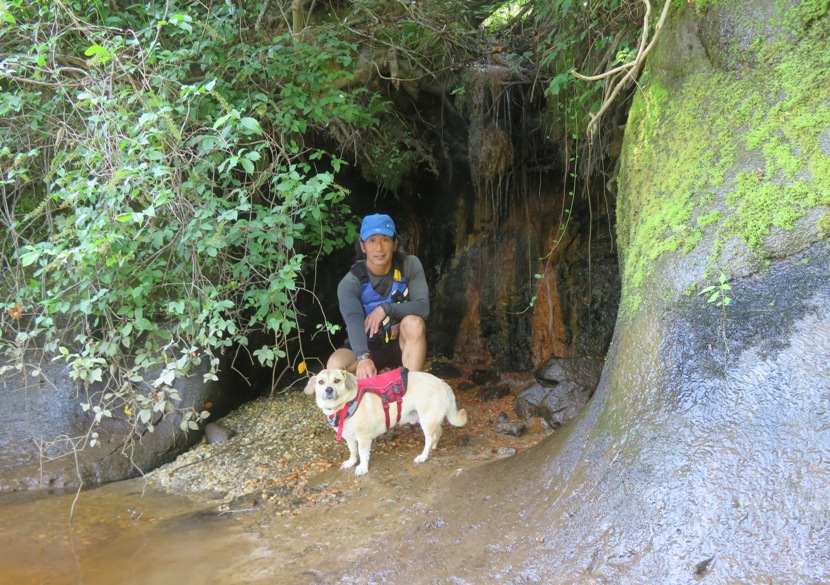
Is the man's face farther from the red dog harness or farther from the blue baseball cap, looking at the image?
the red dog harness

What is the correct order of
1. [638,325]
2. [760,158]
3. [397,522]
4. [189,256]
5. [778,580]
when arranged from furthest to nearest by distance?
[189,256] < [397,522] < [638,325] < [760,158] < [778,580]

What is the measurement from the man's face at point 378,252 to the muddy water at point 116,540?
2263mm

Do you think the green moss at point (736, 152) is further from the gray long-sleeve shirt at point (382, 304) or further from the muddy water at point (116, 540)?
the muddy water at point (116, 540)

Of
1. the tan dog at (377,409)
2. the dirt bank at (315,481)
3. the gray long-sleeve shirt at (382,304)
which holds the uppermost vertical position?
the gray long-sleeve shirt at (382,304)

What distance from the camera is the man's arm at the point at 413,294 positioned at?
5.02 metres

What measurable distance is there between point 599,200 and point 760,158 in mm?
4621

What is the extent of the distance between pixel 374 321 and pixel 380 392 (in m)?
0.97

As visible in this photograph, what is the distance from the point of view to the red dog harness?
4086mm

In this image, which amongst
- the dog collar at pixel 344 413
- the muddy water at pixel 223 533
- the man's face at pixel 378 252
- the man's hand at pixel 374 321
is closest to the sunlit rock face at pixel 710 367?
the muddy water at pixel 223 533

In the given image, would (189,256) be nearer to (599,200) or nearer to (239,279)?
(239,279)

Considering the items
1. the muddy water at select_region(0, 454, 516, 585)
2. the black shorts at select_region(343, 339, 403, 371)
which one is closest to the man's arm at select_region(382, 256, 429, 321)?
the black shorts at select_region(343, 339, 403, 371)

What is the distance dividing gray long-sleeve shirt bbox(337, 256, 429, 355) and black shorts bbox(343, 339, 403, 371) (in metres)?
0.20

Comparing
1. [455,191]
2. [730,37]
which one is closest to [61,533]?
[730,37]

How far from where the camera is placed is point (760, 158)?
107 inches
